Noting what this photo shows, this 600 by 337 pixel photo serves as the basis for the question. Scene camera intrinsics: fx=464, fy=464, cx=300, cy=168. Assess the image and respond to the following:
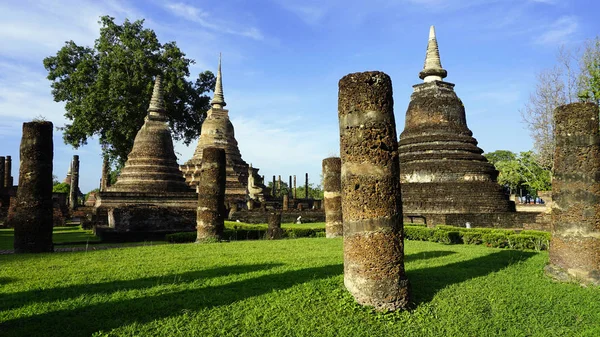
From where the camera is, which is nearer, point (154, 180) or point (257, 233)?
point (257, 233)

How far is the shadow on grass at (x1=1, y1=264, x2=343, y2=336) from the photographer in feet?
17.2

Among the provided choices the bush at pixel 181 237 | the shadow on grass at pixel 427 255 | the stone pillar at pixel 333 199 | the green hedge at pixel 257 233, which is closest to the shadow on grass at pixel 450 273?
the shadow on grass at pixel 427 255

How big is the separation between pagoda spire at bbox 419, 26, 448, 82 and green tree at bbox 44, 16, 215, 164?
18.3 m

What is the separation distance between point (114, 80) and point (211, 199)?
2136 centimetres

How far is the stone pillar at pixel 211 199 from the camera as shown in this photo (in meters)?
14.6

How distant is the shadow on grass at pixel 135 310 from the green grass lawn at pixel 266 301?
0.04ft

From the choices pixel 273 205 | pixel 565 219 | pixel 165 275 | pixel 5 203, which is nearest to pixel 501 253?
pixel 565 219

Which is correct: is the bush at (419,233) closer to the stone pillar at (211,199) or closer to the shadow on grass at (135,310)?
the stone pillar at (211,199)

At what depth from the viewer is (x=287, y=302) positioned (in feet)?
20.9

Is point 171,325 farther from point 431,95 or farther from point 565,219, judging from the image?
point 431,95

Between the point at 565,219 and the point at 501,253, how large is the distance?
10.1 feet

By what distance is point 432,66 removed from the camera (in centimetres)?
2395

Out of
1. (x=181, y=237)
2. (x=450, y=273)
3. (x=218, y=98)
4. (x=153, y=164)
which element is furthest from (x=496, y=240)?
(x=218, y=98)

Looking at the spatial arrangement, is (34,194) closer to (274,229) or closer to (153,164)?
(274,229)
